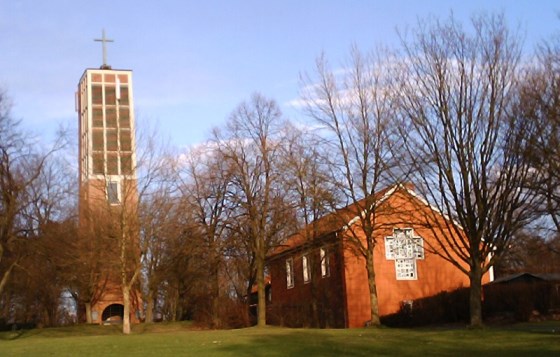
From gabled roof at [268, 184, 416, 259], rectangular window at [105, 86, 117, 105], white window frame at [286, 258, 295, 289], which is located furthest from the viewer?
rectangular window at [105, 86, 117, 105]

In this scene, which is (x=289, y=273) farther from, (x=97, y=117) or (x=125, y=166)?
(x=97, y=117)

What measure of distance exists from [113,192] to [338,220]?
13476mm

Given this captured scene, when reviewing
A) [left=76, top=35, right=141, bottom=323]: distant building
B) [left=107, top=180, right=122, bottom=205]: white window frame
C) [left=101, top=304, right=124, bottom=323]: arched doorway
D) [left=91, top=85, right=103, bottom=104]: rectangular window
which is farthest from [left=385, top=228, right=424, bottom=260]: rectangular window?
[left=91, top=85, right=103, bottom=104]: rectangular window

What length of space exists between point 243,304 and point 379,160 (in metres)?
21.7

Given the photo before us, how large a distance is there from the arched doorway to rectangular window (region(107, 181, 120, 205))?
30.6 m

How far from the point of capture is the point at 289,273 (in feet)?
186

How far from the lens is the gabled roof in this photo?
3561cm

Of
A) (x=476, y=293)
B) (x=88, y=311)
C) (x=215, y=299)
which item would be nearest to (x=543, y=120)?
(x=476, y=293)

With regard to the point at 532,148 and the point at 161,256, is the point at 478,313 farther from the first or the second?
the point at 161,256

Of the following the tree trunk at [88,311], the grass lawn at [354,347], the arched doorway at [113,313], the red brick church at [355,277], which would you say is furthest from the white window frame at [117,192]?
the arched doorway at [113,313]

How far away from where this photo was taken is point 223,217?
4666cm

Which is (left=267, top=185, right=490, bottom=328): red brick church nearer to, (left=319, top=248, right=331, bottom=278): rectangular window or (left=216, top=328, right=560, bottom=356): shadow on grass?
(left=319, top=248, right=331, bottom=278): rectangular window

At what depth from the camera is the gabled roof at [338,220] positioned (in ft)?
117

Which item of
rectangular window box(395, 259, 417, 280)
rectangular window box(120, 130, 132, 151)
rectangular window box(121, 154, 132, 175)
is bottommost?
rectangular window box(395, 259, 417, 280)
